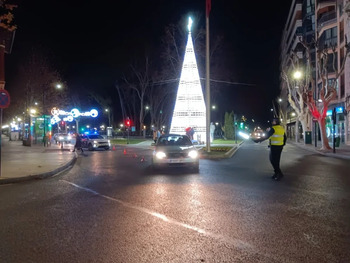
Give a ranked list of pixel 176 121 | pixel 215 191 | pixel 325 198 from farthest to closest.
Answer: pixel 176 121 < pixel 215 191 < pixel 325 198

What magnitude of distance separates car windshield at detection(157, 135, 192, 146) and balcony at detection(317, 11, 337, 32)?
97.5 ft

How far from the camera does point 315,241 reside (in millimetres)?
5051

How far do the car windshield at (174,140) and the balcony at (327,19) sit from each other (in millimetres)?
29733

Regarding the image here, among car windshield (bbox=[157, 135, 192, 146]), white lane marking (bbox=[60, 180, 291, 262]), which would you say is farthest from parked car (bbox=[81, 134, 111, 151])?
white lane marking (bbox=[60, 180, 291, 262])

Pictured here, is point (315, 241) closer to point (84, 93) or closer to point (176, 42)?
point (176, 42)

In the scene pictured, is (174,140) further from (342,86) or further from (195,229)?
(342,86)

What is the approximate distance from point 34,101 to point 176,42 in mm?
17165

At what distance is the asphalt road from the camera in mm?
4613

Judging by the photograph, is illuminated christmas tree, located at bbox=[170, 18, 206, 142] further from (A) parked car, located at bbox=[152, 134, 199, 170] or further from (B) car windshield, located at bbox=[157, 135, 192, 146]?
(A) parked car, located at bbox=[152, 134, 199, 170]

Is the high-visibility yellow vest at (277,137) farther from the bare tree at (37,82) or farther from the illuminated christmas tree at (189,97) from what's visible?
the bare tree at (37,82)

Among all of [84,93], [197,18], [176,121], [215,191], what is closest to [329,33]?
[197,18]

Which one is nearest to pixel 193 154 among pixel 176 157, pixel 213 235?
pixel 176 157

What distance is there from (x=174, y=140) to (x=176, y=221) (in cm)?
906

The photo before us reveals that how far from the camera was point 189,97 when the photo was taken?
95.2 feet
